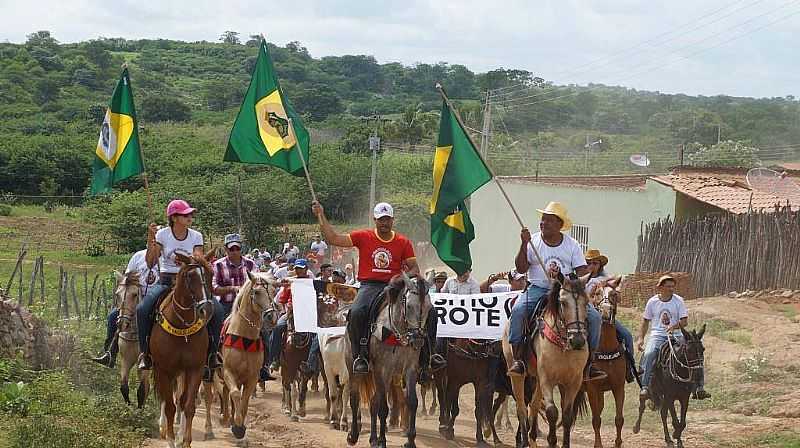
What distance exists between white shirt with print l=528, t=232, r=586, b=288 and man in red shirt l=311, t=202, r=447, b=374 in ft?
4.12

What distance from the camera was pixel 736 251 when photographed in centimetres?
2819

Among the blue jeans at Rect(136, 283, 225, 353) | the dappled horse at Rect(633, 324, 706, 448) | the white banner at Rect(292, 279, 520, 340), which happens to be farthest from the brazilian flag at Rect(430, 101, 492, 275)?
the blue jeans at Rect(136, 283, 225, 353)

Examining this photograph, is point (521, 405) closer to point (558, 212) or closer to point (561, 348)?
point (561, 348)

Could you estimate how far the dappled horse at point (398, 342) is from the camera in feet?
39.8

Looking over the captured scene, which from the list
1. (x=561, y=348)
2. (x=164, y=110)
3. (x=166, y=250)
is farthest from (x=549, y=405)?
(x=164, y=110)

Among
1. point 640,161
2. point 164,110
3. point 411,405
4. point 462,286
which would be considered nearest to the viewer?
point 411,405

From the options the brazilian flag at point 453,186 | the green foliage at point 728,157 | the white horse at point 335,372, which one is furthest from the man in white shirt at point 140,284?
the green foliage at point 728,157

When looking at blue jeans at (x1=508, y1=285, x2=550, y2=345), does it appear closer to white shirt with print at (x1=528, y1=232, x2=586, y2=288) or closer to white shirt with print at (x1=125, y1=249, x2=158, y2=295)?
white shirt with print at (x1=528, y1=232, x2=586, y2=288)

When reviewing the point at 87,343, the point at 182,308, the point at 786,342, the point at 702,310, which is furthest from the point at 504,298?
the point at 702,310

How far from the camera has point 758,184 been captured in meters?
33.1

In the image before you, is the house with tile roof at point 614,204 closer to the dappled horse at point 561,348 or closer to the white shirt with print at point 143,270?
the dappled horse at point 561,348

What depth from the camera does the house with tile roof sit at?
32.0 metres

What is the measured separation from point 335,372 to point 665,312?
15.5 feet

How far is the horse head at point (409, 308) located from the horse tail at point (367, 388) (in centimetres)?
158
